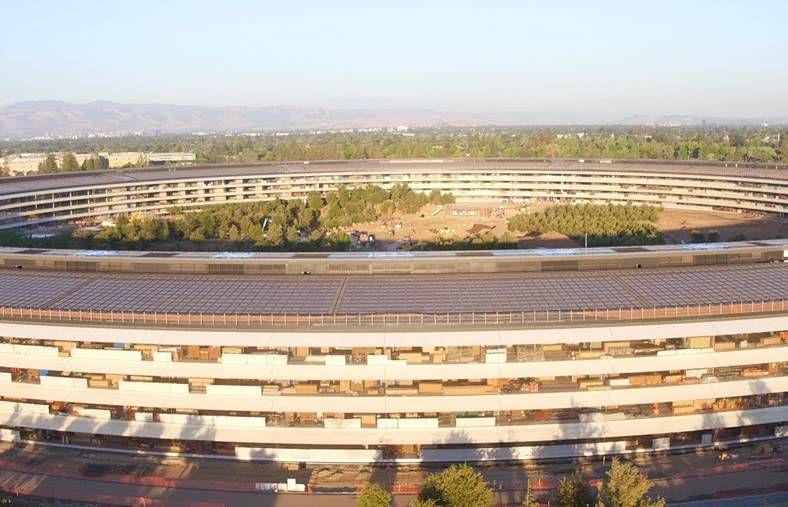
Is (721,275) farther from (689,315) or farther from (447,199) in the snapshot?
(447,199)

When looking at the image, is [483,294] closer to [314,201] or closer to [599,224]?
[599,224]

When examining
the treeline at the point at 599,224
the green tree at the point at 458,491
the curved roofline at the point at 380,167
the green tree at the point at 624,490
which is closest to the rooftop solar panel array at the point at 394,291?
the green tree at the point at 458,491

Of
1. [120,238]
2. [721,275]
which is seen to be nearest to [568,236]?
[721,275]

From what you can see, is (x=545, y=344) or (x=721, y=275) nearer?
(x=545, y=344)

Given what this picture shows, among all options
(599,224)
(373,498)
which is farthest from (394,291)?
(599,224)

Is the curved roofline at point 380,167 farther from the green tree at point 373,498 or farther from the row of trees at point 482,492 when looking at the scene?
the row of trees at point 482,492

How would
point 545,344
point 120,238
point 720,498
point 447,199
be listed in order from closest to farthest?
point 720,498
point 545,344
point 120,238
point 447,199

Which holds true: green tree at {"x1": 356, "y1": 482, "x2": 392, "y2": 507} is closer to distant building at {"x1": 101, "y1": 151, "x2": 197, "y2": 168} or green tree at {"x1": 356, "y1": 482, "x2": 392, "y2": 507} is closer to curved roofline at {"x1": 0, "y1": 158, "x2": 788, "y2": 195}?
curved roofline at {"x1": 0, "y1": 158, "x2": 788, "y2": 195}

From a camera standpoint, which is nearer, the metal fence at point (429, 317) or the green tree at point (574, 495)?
the green tree at point (574, 495)
